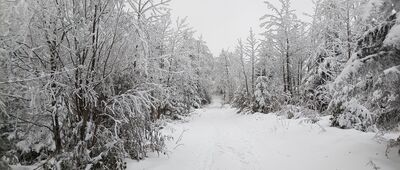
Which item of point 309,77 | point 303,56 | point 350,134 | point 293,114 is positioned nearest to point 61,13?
point 350,134

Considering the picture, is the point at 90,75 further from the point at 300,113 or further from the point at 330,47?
the point at 330,47

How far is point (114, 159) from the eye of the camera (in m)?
5.85

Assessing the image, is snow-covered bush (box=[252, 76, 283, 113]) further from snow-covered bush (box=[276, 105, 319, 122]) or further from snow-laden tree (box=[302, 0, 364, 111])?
snow-covered bush (box=[276, 105, 319, 122])

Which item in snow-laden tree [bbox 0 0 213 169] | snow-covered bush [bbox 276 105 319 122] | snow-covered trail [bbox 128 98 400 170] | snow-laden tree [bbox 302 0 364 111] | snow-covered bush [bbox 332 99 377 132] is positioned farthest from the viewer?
snow-laden tree [bbox 302 0 364 111]

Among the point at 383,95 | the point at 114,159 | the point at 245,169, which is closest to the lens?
the point at 383,95

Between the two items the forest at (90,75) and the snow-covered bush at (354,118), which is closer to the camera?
the forest at (90,75)

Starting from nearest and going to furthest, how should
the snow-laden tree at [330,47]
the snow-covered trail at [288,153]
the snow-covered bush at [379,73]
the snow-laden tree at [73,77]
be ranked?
the snow-laden tree at [73,77]
the snow-covered bush at [379,73]
the snow-covered trail at [288,153]
the snow-laden tree at [330,47]

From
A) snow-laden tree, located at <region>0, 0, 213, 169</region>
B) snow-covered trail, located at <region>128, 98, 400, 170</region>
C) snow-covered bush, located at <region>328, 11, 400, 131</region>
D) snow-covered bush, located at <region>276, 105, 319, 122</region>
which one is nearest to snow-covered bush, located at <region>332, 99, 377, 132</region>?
snow-covered trail, located at <region>128, 98, 400, 170</region>

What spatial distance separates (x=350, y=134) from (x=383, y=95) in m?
2.43

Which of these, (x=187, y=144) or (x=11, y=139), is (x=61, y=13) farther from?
(x=187, y=144)

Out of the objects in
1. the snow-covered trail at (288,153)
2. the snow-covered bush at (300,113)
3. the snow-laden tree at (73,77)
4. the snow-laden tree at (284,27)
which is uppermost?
the snow-laden tree at (284,27)

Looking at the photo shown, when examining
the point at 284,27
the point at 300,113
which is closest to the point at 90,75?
the point at 300,113

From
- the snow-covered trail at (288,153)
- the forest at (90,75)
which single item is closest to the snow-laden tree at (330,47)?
the snow-covered trail at (288,153)

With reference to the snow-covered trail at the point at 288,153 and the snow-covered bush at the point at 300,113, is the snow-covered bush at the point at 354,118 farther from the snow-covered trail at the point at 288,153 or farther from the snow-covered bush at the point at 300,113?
the snow-covered bush at the point at 300,113
